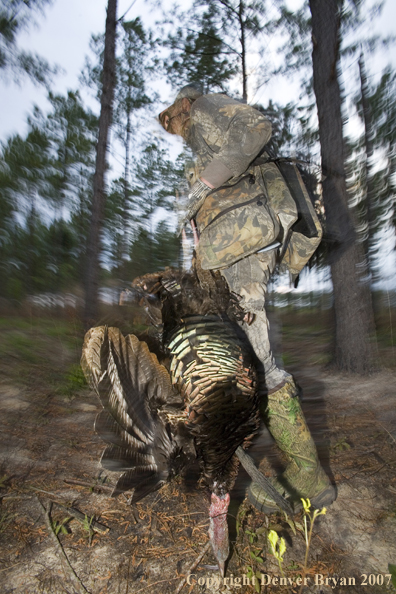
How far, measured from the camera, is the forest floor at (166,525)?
152 cm

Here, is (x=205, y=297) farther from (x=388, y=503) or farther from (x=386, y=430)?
(x=386, y=430)

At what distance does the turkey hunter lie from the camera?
1626mm

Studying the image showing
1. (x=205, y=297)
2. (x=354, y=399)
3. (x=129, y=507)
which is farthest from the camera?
(x=354, y=399)

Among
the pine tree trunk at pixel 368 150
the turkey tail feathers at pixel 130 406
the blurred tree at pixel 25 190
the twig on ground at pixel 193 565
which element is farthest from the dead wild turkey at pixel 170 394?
the blurred tree at pixel 25 190

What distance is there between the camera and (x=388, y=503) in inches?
82.7

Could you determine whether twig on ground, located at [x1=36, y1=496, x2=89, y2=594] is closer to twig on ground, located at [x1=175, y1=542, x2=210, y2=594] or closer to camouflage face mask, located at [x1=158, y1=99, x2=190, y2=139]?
twig on ground, located at [x1=175, y1=542, x2=210, y2=594]

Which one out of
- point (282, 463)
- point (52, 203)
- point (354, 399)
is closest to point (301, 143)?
point (354, 399)

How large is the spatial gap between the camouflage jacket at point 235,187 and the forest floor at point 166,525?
0.65 m

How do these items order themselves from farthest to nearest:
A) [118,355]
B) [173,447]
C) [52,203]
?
[52,203] < [173,447] < [118,355]

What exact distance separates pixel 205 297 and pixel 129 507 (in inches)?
59.3

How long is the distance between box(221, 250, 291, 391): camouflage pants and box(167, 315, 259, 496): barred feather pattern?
41 centimetres

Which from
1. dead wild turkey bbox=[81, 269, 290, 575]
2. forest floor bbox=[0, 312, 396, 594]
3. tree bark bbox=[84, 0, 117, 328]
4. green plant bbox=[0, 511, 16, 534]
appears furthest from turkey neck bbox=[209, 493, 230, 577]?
tree bark bbox=[84, 0, 117, 328]

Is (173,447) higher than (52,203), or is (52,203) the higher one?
(52,203)

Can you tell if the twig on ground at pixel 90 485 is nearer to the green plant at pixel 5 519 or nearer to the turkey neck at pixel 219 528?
the green plant at pixel 5 519
